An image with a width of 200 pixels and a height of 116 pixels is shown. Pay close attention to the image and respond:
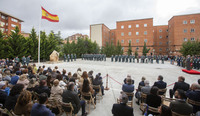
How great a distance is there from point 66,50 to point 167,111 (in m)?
38.1

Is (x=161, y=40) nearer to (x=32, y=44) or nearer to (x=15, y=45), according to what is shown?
(x=32, y=44)

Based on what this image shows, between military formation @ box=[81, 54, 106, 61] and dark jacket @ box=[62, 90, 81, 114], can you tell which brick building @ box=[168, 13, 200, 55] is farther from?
dark jacket @ box=[62, 90, 81, 114]

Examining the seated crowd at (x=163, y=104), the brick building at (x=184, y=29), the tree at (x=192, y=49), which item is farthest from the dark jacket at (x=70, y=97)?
the brick building at (x=184, y=29)

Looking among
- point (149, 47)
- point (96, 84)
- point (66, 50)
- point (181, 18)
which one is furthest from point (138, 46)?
point (96, 84)

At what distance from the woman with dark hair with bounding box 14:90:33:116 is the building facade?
47.0 meters

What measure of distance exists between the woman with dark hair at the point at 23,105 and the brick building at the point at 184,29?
4771cm

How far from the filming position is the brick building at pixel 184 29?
37844 millimetres

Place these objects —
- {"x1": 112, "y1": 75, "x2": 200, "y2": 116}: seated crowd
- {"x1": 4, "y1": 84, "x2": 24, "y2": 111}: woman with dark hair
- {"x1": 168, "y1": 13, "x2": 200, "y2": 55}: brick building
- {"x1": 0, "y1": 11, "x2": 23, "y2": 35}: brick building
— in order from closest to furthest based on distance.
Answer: {"x1": 112, "y1": 75, "x2": 200, "y2": 116}: seated crowd
{"x1": 4, "y1": 84, "x2": 24, "y2": 111}: woman with dark hair
{"x1": 168, "y1": 13, "x2": 200, "y2": 55}: brick building
{"x1": 0, "y1": 11, "x2": 23, "y2": 35}: brick building

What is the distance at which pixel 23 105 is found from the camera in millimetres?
2609

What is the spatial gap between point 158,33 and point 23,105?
57.8 meters

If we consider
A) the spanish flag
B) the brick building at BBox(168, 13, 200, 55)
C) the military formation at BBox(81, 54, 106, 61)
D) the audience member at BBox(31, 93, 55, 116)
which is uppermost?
the brick building at BBox(168, 13, 200, 55)

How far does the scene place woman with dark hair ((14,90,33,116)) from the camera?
2551 millimetres

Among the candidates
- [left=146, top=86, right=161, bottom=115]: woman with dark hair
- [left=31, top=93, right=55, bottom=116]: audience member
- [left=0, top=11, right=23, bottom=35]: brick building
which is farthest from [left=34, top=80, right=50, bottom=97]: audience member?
[left=0, top=11, right=23, bottom=35]: brick building

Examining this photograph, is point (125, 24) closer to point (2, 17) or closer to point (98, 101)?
point (98, 101)
